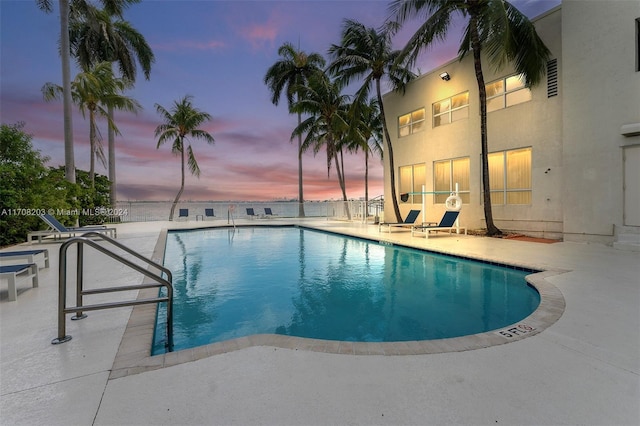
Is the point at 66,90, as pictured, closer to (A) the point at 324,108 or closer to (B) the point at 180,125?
(B) the point at 180,125

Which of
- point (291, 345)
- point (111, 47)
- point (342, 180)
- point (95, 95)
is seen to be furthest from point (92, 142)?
point (291, 345)

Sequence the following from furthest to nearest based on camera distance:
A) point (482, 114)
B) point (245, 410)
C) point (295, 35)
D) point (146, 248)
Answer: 1. point (295, 35)
2. point (482, 114)
3. point (146, 248)
4. point (245, 410)

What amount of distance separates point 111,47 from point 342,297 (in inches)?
806

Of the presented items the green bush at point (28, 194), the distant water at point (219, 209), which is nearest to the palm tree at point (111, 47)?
the distant water at point (219, 209)

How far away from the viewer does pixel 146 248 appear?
27.4ft

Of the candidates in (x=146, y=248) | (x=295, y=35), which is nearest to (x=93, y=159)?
(x=146, y=248)

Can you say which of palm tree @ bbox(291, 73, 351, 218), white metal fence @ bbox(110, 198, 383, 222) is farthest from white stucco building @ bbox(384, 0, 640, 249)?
white metal fence @ bbox(110, 198, 383, 222)

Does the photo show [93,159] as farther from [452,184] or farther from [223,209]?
[452,184]

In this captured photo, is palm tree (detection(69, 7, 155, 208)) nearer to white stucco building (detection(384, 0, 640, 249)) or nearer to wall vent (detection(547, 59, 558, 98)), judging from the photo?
white stucco building (detection(384, 0, 640, 249))

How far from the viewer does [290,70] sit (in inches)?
861

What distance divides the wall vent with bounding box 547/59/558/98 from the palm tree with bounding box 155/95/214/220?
60.8 ft

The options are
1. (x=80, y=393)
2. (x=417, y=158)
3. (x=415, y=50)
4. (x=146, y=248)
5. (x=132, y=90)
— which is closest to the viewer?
(x=80, y=393)

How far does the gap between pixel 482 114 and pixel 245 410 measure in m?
10.7

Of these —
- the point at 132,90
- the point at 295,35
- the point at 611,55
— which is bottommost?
the point at 611,55
